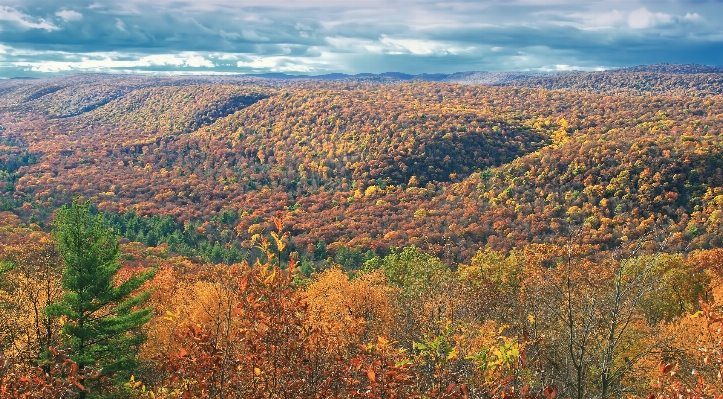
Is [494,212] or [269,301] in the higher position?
[269,301]

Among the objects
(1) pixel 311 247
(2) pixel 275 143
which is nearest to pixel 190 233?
(1) pixel 311 247

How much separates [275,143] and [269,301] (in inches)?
6340

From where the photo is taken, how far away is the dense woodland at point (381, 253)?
722cm

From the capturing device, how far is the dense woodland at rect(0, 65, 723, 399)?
722 cm

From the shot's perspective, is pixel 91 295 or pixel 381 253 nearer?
pixel 91 295

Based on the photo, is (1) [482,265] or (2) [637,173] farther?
(2) [637,173]

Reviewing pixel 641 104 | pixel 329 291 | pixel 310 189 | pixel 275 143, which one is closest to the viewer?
pixel 329 291

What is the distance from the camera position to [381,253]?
8144 cm

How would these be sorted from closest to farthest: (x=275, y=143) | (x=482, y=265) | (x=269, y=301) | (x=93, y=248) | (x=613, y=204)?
(x=269, y=301) → (x=93, y=248) → (x=482, y=265) → (x=613, y=204) → (x=275, y=143)

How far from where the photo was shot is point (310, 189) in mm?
131625

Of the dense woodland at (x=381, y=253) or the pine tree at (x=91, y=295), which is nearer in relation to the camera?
the dense woodland at (x=381, y=253)

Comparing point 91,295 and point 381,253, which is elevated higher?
point 91,295

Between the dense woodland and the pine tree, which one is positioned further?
the pine tree

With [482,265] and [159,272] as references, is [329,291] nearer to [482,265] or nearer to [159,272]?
[482,265]
